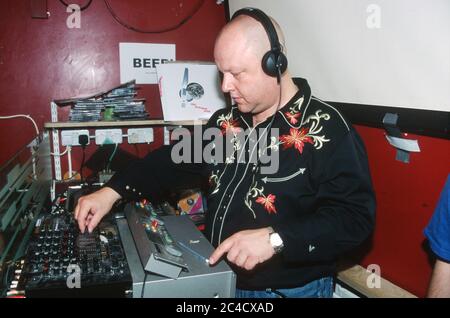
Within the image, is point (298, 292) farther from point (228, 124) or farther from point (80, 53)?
point (80, 53)

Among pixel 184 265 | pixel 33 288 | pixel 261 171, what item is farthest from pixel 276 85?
pixel 33 288

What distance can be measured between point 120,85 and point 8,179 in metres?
1.12

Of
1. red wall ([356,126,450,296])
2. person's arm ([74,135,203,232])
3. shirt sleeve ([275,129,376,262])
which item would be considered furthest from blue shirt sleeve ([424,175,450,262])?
person's arm ([74,135,203,232])

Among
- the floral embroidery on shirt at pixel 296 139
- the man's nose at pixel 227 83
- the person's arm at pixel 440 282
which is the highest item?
the man's nose at pixel 227 83

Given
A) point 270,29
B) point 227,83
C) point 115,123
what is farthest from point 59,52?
point 270,29

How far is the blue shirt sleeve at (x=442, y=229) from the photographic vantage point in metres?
1.05

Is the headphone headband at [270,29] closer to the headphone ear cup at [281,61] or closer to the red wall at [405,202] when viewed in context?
the headphone ear cup at [281,61]

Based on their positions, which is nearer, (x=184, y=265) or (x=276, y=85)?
(x=184, y=265)

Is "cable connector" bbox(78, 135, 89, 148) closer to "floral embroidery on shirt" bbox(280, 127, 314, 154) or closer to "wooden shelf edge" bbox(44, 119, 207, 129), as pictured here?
"wooden shelf edge" bbox(44, 119, 207, 129)

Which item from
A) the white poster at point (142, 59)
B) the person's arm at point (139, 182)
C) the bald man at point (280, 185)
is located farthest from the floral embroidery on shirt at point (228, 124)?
the white poster at point (142, 59)

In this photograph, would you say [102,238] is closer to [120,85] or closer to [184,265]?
[184,265]

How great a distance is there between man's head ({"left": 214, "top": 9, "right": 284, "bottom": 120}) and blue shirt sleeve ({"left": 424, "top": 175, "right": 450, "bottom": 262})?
2.01 feet

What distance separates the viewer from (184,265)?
89 cm

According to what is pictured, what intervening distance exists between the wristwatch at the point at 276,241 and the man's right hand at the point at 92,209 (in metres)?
0.54
